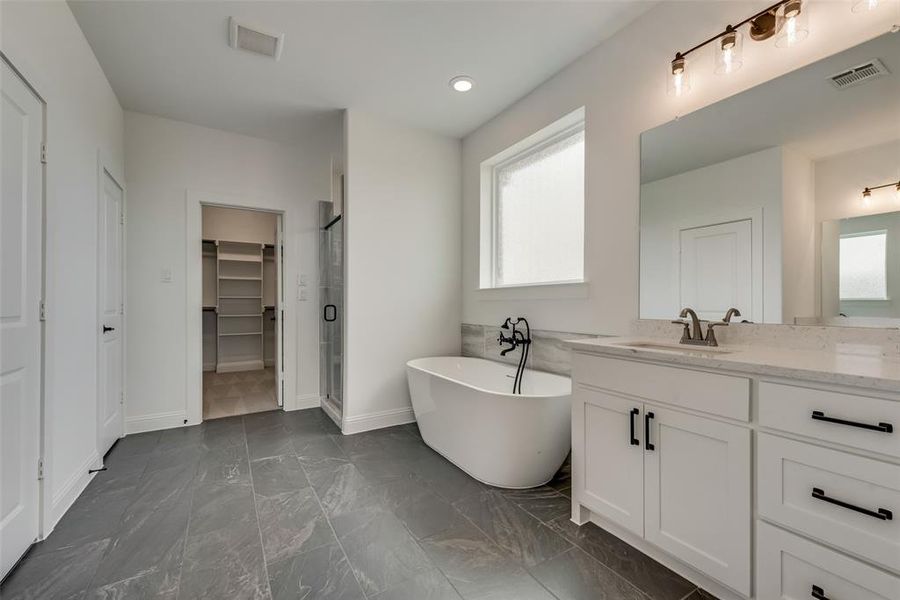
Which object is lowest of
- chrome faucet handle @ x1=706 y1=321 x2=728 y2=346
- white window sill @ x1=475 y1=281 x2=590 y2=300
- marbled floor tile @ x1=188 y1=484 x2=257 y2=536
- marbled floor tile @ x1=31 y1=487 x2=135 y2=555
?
marbled floor tile @ x1=188 y1=484 x2=257 y2=536

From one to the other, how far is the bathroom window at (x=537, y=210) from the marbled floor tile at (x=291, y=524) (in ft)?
6.81

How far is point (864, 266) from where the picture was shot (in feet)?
4.57

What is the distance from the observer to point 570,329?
247 cm

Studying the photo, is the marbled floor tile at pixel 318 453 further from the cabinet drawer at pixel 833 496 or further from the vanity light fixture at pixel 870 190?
the vanity light fixture at pixel 870 190

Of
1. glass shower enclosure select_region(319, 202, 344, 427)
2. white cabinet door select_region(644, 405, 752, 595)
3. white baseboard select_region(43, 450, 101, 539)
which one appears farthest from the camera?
glass shower enclosure select_region(319, 202, 344, 427)

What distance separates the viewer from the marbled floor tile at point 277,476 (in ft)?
7.02

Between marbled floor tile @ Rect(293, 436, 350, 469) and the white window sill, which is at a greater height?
the white window sill

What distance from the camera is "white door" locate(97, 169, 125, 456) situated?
239 cm

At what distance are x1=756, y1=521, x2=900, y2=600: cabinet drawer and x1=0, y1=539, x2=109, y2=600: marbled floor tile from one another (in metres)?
2.36

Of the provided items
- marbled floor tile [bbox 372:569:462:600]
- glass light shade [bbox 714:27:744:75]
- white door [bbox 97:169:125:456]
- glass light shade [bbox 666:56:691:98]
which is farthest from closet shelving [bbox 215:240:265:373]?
glass light shade [bbox 714:27:744:75]

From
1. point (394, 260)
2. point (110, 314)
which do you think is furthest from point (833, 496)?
point (110, 314)

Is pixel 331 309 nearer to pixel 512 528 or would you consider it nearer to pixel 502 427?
pixel 502 427

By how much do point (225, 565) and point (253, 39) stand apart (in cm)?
273

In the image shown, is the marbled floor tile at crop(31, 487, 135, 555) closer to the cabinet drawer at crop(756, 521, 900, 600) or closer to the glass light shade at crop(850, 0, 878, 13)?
the cabinet drawer at crop(756, 521, 900, 600)
